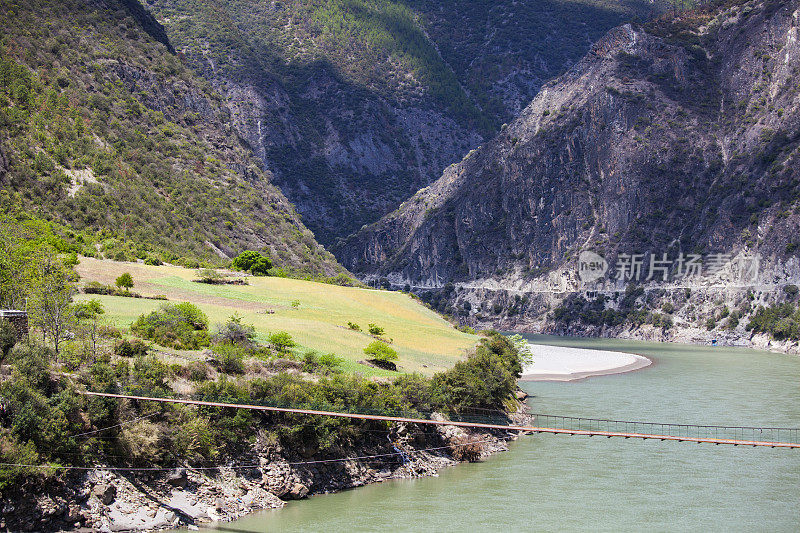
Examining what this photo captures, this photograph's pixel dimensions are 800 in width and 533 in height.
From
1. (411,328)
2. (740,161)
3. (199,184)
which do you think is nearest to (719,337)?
(740,161)

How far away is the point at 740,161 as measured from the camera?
545 feet

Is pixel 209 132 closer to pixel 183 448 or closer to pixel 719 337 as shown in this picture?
pixel 719 337

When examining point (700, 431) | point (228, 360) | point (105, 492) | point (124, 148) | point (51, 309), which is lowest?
point (105, 492)

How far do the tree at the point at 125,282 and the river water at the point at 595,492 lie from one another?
32.6 metres

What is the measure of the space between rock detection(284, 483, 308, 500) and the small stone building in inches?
560

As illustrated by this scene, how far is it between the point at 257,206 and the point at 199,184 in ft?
40.8

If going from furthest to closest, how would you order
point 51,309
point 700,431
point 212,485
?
point 700,431, point 51,309, point 212,485

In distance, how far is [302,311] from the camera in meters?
70.9

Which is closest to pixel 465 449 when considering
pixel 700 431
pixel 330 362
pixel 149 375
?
pixel 330 362

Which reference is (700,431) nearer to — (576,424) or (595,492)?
(576,424)

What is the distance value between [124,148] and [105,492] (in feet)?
266

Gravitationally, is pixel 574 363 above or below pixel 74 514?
above

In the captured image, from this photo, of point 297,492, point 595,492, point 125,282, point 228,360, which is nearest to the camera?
point 297,492

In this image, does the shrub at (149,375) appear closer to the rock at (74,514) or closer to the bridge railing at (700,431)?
the rock at (74,514)
